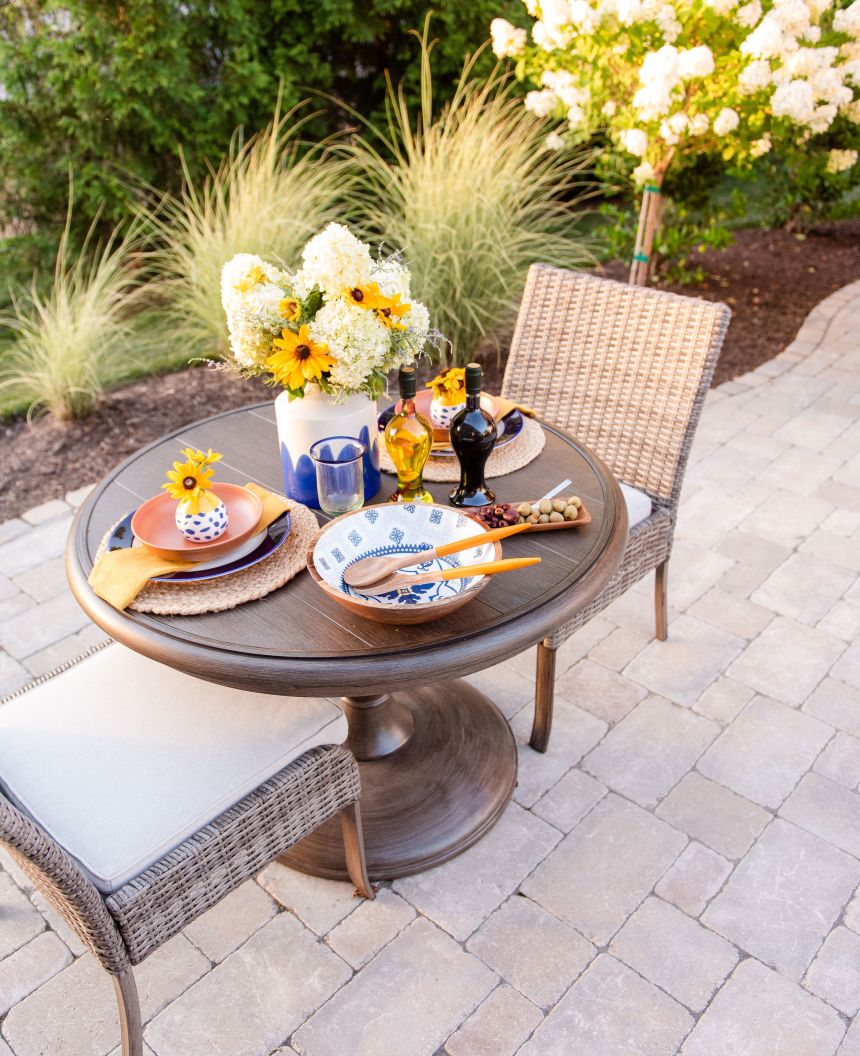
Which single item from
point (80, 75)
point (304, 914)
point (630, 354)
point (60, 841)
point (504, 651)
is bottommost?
point (304, 914)

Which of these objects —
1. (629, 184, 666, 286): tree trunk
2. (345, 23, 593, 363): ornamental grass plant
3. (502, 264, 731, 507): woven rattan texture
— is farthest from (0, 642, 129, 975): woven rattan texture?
(629, 184, 666, 286): tree trunk

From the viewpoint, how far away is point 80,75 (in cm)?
438

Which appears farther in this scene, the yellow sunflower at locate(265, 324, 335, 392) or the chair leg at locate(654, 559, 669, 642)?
the chair leg at locate(654, 559, 669, 642)

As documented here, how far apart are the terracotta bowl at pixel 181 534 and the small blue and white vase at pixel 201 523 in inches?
0.5

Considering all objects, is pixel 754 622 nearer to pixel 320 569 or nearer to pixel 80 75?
pixel 320 569

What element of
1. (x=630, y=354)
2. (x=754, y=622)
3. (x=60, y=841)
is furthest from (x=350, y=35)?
(x=60, y=841)

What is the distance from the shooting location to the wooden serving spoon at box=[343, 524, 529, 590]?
1457 mm

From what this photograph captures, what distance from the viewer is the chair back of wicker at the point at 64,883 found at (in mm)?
1176

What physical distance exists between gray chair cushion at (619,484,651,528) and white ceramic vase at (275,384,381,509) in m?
0.75

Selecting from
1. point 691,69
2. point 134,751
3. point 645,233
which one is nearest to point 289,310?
point 134,751

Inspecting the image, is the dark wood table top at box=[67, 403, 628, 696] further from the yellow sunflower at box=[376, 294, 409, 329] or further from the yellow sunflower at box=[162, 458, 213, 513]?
the yellow sunflower at box=[376, 294, 409, 329]

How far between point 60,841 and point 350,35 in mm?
5130

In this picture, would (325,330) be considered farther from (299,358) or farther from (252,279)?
(252,279)

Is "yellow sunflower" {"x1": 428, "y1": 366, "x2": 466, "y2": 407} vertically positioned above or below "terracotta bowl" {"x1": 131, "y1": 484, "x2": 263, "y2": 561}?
above
